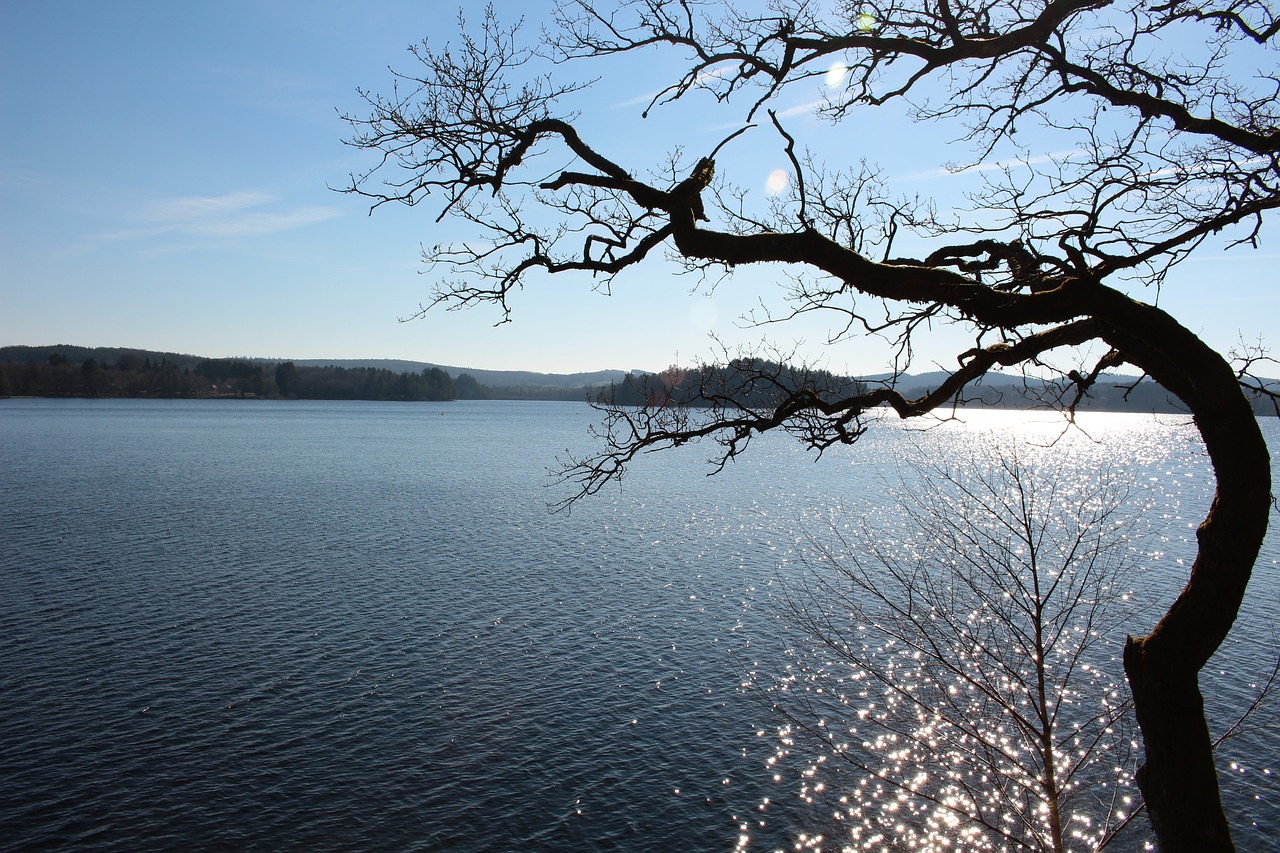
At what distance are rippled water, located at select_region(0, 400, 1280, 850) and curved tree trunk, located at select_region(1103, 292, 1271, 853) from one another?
12.5 feet

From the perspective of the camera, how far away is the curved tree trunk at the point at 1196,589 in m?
4.48

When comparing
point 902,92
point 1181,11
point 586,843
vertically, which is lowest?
point 586,843

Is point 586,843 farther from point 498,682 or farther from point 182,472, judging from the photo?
point 182,472

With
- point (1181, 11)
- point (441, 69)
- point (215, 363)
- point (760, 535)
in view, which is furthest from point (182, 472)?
Answer: point (215, 363)

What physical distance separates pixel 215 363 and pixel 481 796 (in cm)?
19449

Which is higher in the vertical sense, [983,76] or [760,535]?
[983,76]

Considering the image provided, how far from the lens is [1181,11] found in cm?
576

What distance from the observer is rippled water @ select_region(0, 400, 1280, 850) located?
461 inches

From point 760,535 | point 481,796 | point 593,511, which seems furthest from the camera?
point 593,511

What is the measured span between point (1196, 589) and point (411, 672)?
14.7 m

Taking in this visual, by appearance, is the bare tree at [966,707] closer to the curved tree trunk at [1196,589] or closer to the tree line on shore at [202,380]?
the curved tree trunk at [1196,589]

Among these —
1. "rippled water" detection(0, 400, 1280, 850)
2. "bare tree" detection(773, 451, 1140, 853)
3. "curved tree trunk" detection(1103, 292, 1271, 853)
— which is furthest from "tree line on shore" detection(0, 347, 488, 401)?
"curved tree trunk" detection(1103, 292, 1271, 853)

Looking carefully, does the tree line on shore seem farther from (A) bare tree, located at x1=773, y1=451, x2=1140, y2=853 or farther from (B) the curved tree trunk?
(B) the curved tree trunk

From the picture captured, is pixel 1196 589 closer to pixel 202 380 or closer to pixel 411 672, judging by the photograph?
pixel 411 672
